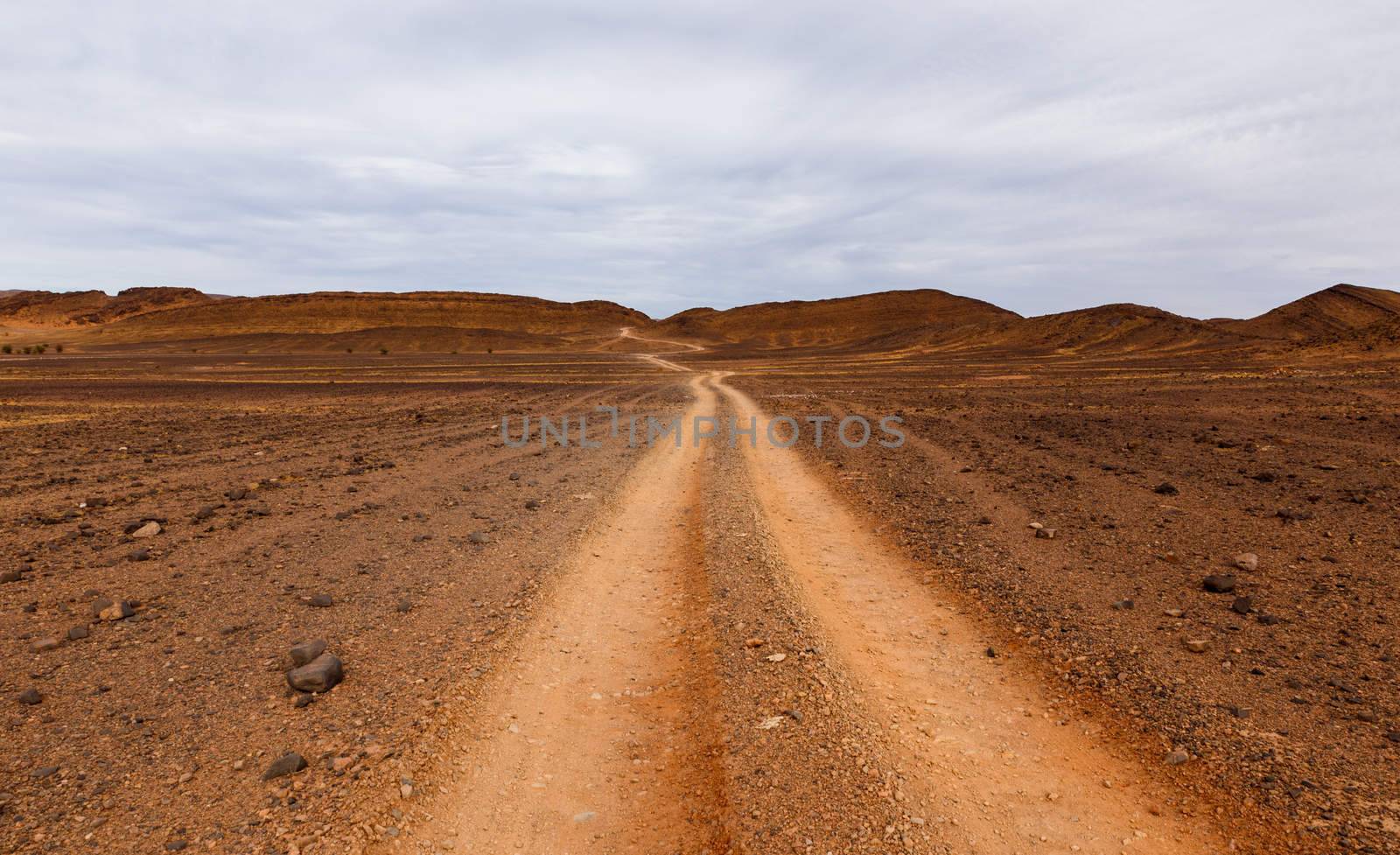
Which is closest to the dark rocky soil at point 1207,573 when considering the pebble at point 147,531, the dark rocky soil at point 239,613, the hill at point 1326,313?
the dark rocky soil at point 239,613

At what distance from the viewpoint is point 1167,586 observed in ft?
20.4

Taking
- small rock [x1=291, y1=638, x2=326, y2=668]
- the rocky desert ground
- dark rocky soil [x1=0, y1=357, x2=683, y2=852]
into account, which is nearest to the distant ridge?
the rocky desert ground

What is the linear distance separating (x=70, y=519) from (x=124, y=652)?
4.93m

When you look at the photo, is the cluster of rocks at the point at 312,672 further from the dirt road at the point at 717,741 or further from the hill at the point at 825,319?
the hill at the point at 825,319

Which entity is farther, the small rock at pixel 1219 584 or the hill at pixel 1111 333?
the hill at pixel 1111 333

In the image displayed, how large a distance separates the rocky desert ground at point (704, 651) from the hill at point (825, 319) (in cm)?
10876

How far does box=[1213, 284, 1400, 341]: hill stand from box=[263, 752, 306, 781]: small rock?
83860 millimetres

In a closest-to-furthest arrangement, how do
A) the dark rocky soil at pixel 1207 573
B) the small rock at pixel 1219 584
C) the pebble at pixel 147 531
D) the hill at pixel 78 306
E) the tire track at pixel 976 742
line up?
the tire track at pixel 976 742 → the dark rocky soil at pixel 1207 573 → the small rock at pixel 1219 584 → the pebble at pixel 147 531 → the hill at pixel 78 306

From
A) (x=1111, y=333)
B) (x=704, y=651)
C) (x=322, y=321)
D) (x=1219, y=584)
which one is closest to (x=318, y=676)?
(x=704, y=651)

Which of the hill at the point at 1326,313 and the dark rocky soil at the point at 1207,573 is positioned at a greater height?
the hill at the point at 1326,313

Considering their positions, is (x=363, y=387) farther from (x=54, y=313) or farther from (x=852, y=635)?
(x=54, y=313)

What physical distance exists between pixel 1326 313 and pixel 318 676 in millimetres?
98784

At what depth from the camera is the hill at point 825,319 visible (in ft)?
421

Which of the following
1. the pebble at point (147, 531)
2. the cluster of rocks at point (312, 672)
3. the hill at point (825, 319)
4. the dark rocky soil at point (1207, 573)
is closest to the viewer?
the dark rocky soil at point (1207, 573)
